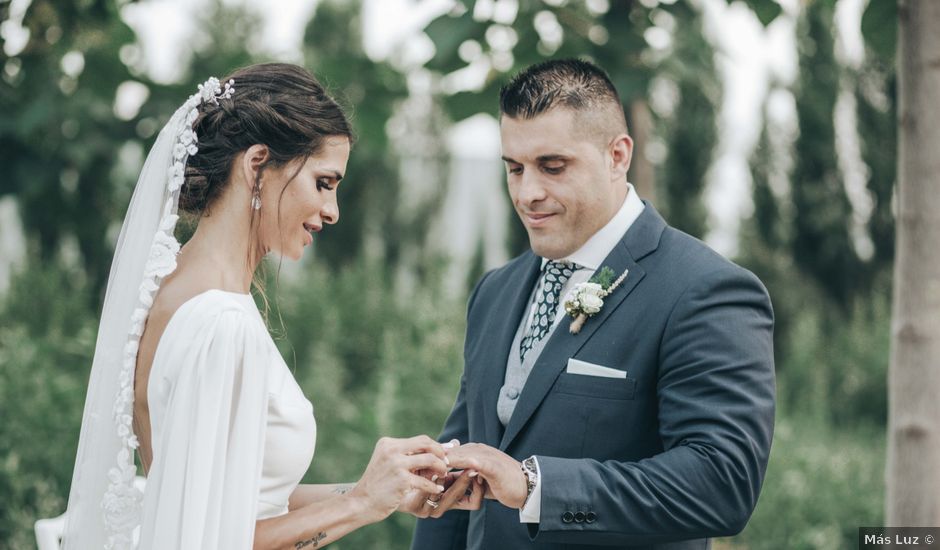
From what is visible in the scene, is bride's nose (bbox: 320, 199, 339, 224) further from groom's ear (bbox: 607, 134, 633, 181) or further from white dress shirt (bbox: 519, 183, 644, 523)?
groom's ear (bbox: 607, 134, 633, 181)

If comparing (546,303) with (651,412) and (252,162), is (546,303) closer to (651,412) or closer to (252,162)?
(651,412)

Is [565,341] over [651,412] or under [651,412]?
over

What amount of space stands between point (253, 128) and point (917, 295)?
1967 millimetres

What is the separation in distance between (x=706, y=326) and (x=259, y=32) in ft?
25.5

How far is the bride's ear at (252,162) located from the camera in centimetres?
269

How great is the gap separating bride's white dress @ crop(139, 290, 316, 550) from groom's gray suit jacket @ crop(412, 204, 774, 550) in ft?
2.36

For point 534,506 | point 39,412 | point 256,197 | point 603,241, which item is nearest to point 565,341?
point 603,241

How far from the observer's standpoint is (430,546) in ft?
10.8

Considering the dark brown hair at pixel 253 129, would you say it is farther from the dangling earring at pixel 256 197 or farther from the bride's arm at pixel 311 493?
the bride's arm at pixel 311 493

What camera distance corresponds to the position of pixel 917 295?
126 inches

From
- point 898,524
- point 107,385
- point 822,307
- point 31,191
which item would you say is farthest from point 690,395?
point 822,307

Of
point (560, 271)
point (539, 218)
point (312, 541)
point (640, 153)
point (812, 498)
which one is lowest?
point (312, 541)

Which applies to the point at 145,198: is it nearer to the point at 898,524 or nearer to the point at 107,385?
the point at 107,385

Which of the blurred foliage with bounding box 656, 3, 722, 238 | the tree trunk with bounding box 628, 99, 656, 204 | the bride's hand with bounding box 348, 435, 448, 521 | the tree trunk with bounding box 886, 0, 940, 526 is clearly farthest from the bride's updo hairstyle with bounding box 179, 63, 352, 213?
the blurred foliage with bounding box 656, 3, 722, 238
